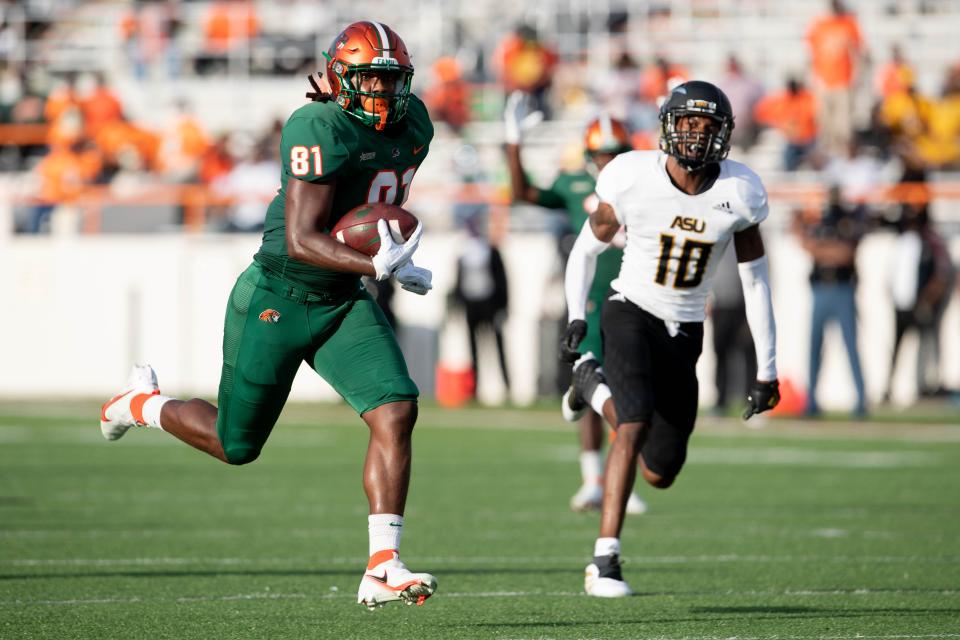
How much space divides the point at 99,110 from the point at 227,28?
228cm

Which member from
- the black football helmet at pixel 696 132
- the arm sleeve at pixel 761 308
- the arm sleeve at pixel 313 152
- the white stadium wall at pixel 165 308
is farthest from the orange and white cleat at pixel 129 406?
the white stadium wall at pixel 165 308

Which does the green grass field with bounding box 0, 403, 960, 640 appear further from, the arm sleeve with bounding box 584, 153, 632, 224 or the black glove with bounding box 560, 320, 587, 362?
the arm sleeve with bounding box 584, 153, 632, 224

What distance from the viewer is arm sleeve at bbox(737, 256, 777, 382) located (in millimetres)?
6352

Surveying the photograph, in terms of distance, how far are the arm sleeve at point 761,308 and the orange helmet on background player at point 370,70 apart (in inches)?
60.8

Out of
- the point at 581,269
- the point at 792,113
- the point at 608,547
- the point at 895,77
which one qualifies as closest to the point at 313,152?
the point at 581,269

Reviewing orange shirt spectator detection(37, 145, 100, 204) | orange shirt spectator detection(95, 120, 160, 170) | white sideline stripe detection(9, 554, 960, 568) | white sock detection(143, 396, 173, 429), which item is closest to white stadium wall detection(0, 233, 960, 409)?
orange shirt spectator detection(37, 145, 100, 204)

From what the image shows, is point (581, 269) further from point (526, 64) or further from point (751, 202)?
point (526, 64)

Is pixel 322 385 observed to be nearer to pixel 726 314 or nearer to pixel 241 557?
pixel 726 314

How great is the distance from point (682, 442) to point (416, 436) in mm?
7137

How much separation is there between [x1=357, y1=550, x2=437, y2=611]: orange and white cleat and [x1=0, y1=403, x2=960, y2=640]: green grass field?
0.22m

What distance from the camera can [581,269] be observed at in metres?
6.56

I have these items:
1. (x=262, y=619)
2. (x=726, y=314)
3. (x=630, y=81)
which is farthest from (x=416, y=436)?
(x=262, y=619)

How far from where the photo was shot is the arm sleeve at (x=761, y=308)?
6.35m

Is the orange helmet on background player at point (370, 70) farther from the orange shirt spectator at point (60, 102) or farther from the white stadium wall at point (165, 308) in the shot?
the orange shirt spectator at point (60, 102)
